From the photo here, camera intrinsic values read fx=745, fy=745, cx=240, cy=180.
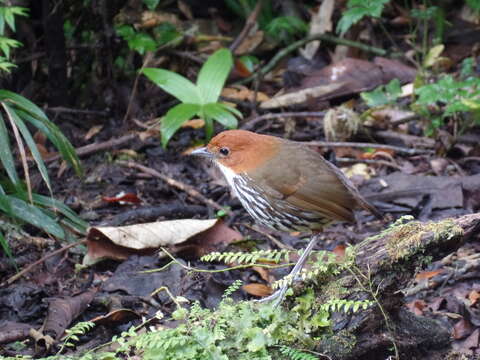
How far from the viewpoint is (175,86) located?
595cm

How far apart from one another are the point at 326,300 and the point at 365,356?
30 cm

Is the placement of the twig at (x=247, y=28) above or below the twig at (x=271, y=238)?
above

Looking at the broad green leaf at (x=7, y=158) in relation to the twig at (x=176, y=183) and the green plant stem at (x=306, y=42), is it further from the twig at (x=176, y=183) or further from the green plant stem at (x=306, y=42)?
the green plant stem at (x=306, y=42)

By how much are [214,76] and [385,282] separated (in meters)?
3.21

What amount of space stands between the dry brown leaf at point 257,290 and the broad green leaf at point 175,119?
155 cm

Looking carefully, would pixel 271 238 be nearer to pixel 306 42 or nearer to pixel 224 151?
pixel 224 151

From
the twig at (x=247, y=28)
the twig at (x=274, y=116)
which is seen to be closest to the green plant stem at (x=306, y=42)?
the twig at (x=247, y=28)

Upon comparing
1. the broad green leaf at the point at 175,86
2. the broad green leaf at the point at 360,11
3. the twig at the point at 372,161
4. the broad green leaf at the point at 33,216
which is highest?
the broad green leaf at the point at 360,11

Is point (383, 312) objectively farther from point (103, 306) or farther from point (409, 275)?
point (103, 306)

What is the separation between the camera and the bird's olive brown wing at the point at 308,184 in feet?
Answer: 13.2

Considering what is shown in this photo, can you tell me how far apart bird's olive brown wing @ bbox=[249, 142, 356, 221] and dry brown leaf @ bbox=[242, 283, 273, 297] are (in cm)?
62

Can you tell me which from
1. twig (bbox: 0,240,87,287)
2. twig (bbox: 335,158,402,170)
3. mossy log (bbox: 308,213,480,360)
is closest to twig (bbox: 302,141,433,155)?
twig (bbox: 335,158,402,170)

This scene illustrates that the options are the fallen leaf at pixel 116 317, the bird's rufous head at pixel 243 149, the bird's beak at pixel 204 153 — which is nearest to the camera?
the fallen leaf at pixel 116 317

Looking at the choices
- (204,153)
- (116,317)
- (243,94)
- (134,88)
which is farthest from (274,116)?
(116,317)
